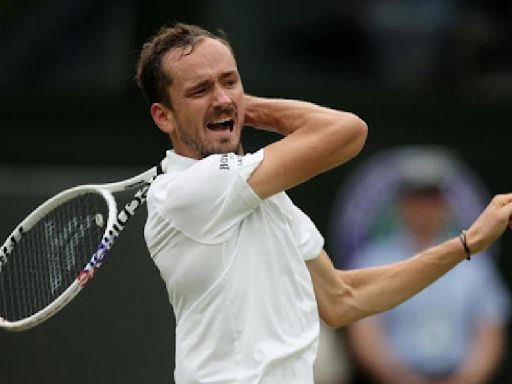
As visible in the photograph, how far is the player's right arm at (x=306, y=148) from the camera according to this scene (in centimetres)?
516

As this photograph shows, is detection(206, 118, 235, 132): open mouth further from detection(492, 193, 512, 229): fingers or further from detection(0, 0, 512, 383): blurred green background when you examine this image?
detection(0, 0, 512, 383): blurred green background

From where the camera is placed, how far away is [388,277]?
5.80 metres

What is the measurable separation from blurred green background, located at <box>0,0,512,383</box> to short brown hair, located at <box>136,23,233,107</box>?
4992mm

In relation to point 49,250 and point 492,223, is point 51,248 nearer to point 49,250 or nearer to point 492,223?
point 49,250

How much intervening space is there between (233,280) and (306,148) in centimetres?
50

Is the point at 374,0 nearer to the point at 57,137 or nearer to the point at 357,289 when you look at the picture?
the point at 57,137

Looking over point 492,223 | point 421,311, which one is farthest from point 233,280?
point 421,311

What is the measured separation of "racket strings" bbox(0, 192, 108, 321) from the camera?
588 cm

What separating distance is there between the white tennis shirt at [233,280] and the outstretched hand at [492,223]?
0.72 metres

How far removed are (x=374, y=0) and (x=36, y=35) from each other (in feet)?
8.24

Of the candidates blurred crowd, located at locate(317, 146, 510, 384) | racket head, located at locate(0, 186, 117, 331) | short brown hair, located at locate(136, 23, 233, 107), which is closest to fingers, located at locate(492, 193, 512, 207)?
short brown hair, located at locate(136, 23, 233, 107)

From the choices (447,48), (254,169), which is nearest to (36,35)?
(447,48)

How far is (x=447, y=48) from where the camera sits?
11.4 m

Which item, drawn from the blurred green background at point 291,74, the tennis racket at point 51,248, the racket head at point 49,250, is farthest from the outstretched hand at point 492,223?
the blurred green background at point 291,74
